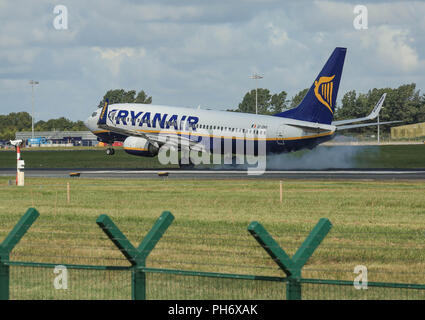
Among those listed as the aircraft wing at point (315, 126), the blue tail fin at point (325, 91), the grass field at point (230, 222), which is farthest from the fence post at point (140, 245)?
the blue tail fin at point (325, 91)

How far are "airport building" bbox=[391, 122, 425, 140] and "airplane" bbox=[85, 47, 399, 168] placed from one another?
136 m

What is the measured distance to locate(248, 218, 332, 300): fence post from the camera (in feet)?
27.3

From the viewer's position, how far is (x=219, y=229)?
73.4 ft

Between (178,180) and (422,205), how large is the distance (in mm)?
19379

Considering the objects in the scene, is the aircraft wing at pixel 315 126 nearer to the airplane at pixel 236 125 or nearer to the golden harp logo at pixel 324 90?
the airplane at pixel 236 125

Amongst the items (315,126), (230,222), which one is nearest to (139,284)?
(230,222)

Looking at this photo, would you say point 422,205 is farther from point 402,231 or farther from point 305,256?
point 305,256

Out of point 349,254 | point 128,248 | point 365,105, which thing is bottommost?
point 349,254

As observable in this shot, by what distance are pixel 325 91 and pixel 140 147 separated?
15.1 m

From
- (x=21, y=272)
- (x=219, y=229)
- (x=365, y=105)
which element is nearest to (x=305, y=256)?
(x=21, y=272)

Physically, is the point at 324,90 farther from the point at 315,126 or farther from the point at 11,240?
the point at 11,240

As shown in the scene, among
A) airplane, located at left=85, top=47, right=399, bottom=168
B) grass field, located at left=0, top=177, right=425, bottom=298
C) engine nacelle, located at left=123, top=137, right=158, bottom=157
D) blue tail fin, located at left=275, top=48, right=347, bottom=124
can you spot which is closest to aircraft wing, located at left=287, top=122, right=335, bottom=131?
airplane, located at left=85, top=47, right=399, bottom=168

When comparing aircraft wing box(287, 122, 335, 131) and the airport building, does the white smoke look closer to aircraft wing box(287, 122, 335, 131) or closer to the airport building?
aircraft wing box(287, 122, 335, 131)

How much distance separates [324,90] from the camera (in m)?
56.3
